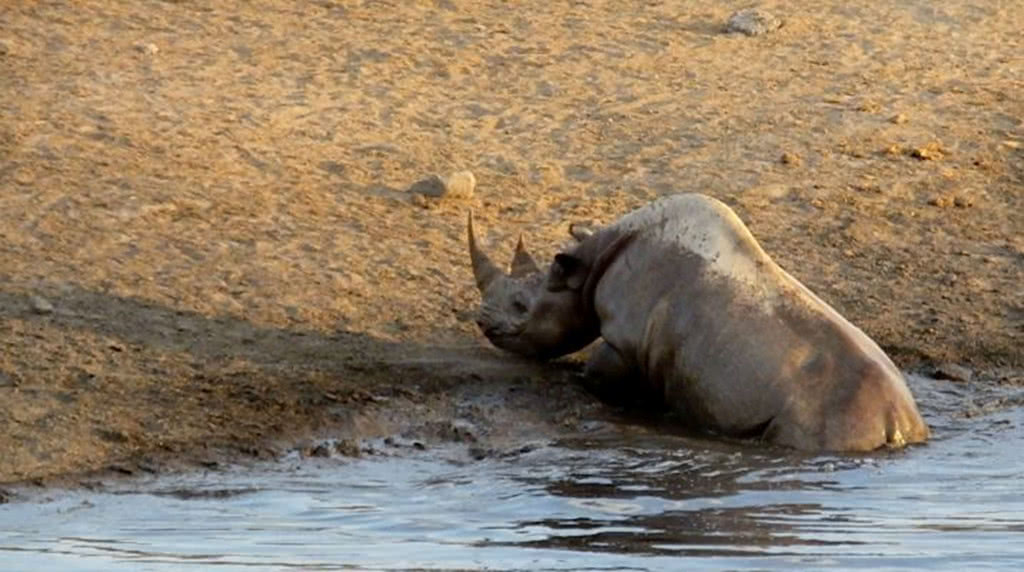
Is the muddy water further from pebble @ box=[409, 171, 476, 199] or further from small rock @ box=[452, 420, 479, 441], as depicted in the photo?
pebble @ box=[409, 171, 476, 199]

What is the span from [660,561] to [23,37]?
22.6 feet

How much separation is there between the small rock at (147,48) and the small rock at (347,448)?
15.0ft

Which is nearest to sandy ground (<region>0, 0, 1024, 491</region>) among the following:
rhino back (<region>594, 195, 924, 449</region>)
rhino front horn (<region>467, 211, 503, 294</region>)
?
rhino front horn (<region>467, 211, 503, 294</region>)

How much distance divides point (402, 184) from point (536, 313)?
5.98 ft

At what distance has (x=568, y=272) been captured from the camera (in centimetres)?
1051

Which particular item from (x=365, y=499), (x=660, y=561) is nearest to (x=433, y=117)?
(x=365, y=499)

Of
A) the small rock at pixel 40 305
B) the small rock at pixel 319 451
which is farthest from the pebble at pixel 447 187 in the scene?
the small rock at pixel 319 451

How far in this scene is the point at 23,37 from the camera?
1352 cm

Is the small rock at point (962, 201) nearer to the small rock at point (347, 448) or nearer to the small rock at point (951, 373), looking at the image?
the small rock at point (951, 373)

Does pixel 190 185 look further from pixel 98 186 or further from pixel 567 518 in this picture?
pixel 567 518

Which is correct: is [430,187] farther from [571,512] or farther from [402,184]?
[571,512]

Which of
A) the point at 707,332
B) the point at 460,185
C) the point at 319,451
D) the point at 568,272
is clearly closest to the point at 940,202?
the point at 460,185

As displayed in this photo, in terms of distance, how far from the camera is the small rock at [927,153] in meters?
13.2

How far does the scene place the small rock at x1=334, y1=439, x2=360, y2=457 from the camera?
31.1ft
